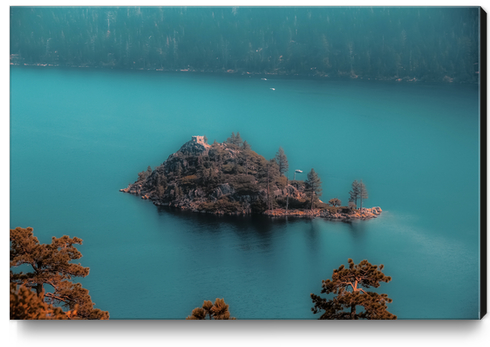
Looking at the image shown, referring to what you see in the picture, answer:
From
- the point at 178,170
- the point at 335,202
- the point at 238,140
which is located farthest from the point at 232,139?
the point at 335,202

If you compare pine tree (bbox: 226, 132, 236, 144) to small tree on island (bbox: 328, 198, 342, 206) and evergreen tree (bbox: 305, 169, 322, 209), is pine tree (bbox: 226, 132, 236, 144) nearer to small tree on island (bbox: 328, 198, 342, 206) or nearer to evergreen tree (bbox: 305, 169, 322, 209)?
evergreen tree (bbox: 305, 169, 322, 209)

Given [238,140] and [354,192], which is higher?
[238,140]

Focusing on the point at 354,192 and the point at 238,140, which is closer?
the point at 354,192

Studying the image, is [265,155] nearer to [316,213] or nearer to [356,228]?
[316,213]

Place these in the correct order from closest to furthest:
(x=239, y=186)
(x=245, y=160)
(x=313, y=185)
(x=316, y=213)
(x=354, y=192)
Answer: (x=239, y=186)
(x=354, y=192)
(x=245, y=160)
(x=313, y=185)
(x=316, y=213)

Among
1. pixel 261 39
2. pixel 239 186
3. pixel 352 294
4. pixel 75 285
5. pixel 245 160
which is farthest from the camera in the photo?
pixel 245 160

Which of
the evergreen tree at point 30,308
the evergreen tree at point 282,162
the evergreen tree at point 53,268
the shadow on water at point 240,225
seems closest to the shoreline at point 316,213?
the shadow on water at point 240,225

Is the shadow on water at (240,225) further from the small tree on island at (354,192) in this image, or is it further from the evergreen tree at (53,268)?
the evergreen tree at (53,268)
